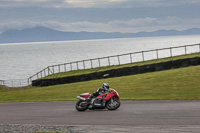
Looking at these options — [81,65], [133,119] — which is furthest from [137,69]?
[81,65]

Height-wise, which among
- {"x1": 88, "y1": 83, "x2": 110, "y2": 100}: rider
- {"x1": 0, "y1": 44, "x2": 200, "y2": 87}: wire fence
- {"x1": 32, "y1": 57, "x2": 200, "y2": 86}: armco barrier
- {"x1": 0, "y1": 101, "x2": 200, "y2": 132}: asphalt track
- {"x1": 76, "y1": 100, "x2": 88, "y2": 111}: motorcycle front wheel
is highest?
{"x1": 0, "y1": 44, "x2": 200, "y2": 87}: wire fence

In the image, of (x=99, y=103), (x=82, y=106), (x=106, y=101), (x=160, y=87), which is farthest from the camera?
(x=160, y=87)

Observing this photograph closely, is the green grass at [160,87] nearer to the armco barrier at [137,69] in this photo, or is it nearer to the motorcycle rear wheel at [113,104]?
the armco barrier at [137,69]

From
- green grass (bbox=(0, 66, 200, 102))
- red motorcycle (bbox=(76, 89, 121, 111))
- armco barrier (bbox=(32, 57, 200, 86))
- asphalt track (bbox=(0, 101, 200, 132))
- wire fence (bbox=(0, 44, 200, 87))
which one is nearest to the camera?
asphalt track (bbox=(0, 101, 200, 132))

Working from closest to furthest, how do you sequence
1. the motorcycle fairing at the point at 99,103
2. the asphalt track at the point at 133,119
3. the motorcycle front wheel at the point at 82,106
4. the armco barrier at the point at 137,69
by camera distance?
the asphalt track at the point at 133,119, the motorcycle fairing at the point at 99,103, the motorcycle front wheel at the point at 82,106, the armco barrier at the point at 137,69

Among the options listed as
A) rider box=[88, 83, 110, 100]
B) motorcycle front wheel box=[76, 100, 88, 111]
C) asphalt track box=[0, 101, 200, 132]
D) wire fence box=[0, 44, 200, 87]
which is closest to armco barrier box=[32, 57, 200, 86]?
wire fence box=[0, 44, 200, 87]

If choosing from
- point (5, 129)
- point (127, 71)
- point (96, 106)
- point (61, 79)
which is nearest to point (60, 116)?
point (96, 106)

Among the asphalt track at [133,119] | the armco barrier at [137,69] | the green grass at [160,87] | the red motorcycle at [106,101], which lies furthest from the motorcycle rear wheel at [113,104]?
the armco barrier at [137,69]

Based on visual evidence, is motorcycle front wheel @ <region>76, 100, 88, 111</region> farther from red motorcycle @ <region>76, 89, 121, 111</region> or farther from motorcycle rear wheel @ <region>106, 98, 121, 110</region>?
motorcycle rear wheel @ <region>106, 98, 121, 110</region>

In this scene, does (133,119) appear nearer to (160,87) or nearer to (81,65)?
(160,87)

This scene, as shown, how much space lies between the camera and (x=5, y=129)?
11.8 meters

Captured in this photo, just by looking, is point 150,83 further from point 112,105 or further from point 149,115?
point 149,115

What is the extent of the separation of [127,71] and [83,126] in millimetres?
23392

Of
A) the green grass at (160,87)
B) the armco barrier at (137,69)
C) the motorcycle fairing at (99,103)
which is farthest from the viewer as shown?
the armco barrier at (137,69)
